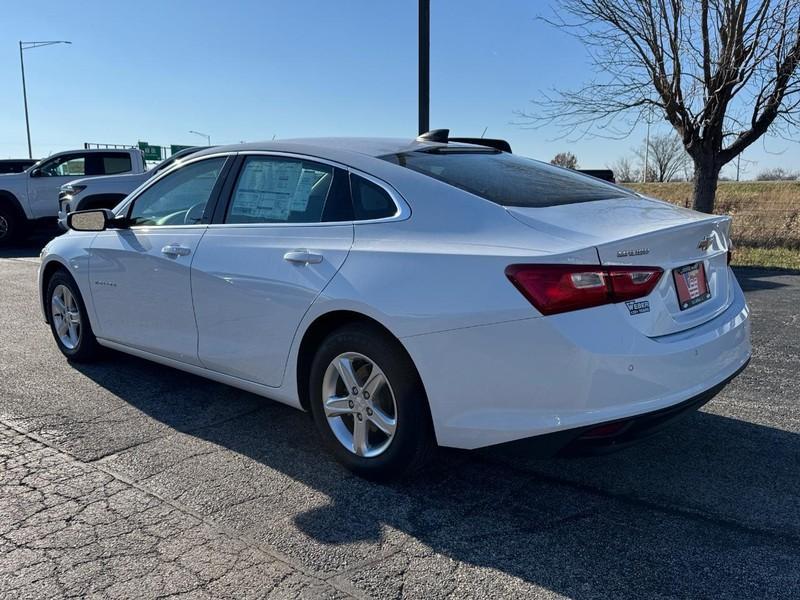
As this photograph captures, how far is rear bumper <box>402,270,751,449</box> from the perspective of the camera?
2688 millimetres

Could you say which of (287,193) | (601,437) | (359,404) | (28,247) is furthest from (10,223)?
(601,437)

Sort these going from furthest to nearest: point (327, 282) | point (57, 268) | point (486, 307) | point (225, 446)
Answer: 1. point (57, 268)
2. point (225, 446)
3. point (327, 282)
4. point (486, 307)

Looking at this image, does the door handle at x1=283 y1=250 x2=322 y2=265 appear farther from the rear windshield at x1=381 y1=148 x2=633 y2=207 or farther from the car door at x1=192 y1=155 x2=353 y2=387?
the rear windshield at x1=381 y1=148 x2=633 y2=207

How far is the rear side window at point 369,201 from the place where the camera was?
336 centimetres

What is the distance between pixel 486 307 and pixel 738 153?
40.1 ft

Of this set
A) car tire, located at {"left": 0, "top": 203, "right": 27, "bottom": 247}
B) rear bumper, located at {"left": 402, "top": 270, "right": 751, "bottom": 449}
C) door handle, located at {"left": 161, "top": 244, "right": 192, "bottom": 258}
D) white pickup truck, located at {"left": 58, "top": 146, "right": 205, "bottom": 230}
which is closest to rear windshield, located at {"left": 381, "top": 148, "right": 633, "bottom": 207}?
rear bumper, located at {"left": 402, "top": 270, "right": 751, "bottom": 449}

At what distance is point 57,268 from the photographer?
5.51 m

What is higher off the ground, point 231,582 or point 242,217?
point 242,217

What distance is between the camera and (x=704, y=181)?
43.6 feet

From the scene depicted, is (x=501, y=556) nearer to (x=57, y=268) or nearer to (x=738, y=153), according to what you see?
(x=57, y=268)

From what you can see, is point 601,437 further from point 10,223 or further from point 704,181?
point 10,223

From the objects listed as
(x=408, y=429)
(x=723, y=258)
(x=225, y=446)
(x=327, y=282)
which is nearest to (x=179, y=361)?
(x=225, y=446)

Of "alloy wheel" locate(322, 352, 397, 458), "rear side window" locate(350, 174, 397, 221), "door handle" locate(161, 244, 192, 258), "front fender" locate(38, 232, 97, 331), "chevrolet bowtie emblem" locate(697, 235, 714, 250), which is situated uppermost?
"rear side window" locate(350, 174, 397, 221)

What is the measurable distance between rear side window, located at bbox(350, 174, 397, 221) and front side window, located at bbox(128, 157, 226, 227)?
115 centimetres
